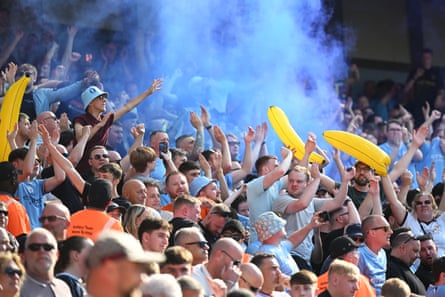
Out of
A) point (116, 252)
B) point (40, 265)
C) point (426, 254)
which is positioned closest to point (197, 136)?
point (426, 254)

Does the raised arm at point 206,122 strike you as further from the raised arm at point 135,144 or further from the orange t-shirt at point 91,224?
the orange t-shirt at point 91,224

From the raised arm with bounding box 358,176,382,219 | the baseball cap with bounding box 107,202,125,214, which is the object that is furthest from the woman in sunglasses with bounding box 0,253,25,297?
the raised arm with bounding box 358,176,382,219

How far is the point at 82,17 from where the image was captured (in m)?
12.8

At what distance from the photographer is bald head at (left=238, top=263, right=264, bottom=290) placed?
710 cm

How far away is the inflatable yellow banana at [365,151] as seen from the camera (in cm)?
1067

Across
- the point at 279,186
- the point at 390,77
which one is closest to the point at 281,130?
the point at 279,186

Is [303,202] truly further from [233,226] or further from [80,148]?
[80,148]

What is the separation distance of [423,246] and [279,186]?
4.57 ft

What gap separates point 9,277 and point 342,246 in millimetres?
3697

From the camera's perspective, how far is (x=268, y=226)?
864 centimetres

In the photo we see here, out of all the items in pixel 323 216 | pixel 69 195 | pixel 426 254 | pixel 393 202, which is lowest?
pixel 426 254

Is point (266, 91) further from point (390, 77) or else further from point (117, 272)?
point (117, 272)

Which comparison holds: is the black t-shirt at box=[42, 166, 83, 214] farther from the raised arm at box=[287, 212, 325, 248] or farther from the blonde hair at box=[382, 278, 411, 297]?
the blonde hair at box=[382, 278, 411, 297]

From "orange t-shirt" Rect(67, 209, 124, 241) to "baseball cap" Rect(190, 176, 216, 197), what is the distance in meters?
2.24
